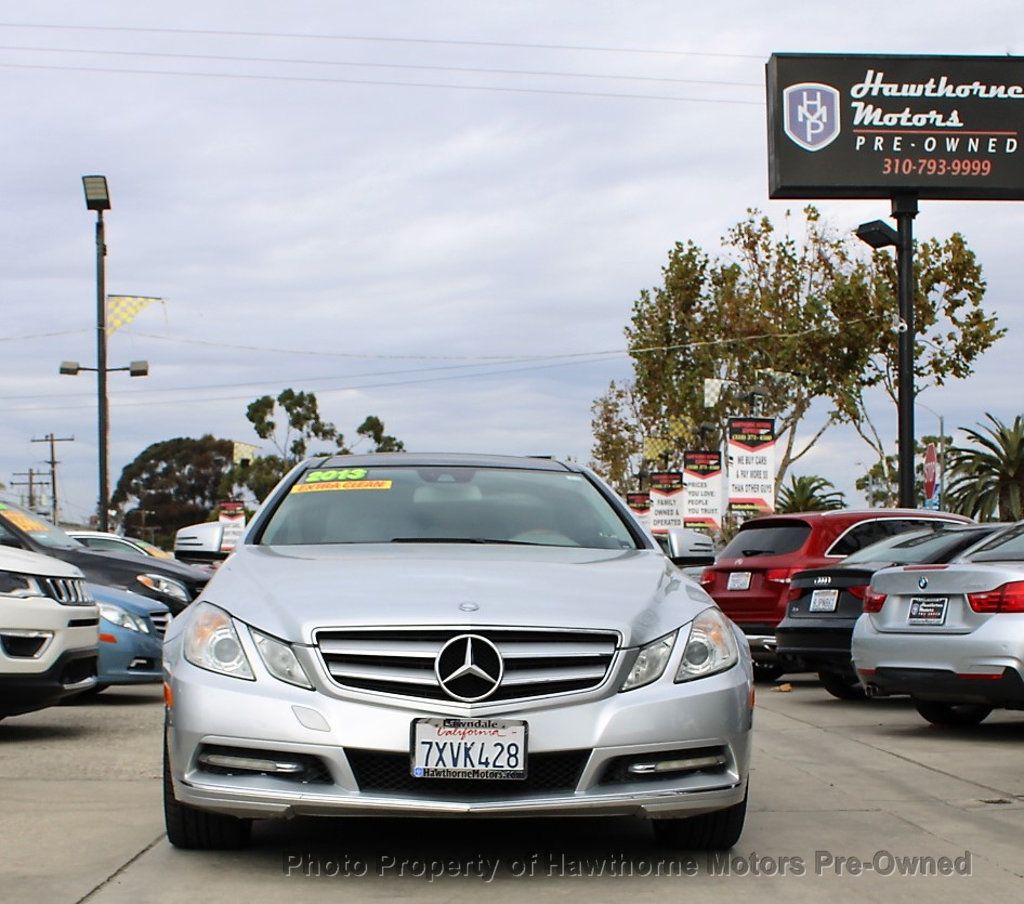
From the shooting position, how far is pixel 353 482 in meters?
7.25

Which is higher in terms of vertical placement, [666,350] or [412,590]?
[666,350]

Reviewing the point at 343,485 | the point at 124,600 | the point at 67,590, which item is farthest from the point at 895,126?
the point at 343,485

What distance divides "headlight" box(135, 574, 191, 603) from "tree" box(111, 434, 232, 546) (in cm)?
9471

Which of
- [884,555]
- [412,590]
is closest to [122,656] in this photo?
[884,555]

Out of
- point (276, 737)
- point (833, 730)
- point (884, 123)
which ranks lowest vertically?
point (833, 730)

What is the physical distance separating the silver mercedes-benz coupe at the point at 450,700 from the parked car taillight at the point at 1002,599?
15.1ft

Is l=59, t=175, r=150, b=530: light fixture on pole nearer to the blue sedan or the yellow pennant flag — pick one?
the yellow pennant flag

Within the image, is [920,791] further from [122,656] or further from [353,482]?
[122,656]

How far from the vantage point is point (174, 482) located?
109500 mm

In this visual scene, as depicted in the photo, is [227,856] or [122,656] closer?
[227,856]

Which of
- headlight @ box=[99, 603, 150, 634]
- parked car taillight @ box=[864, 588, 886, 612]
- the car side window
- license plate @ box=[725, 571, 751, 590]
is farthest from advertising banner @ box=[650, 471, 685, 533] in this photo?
parked car taillight @ box=[864, 588, 886, 612]

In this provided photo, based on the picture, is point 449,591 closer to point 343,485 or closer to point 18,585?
point 343,485

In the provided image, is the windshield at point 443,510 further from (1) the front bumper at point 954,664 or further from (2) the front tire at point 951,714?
(2) the front tire at point 951,714

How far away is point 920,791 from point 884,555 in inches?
219
